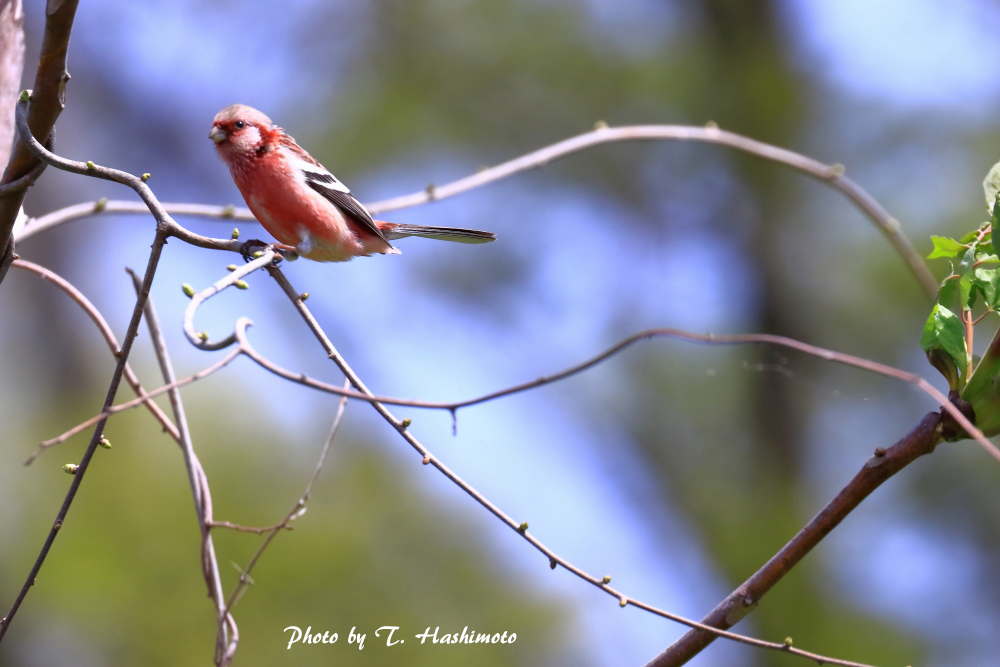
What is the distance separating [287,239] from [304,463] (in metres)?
2.32

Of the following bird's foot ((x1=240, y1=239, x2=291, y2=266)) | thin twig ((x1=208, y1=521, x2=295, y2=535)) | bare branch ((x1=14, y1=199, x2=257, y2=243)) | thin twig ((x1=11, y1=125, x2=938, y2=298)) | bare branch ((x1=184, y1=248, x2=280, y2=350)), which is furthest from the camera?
thin twig ((x1=11, y1=125, x2=938, y2=298))

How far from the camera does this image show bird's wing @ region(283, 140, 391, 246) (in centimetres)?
204

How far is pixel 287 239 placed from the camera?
197 centimetres

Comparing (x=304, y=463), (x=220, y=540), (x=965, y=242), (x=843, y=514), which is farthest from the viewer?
(x=304, y=463)

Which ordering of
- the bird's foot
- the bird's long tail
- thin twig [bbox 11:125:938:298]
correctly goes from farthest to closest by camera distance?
the bird's long tail → thin twig [bbox 11:125:938:298] → the bird's foot

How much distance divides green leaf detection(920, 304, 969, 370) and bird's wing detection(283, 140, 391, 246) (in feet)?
4.63

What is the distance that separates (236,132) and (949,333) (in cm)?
177

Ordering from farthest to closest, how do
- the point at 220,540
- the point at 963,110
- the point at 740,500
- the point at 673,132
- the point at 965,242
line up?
the point at 740,500 → the point at 963,110 → the point at 220,540 → the point at 673,132 → the point at 965,242

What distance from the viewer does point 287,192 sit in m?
1.92

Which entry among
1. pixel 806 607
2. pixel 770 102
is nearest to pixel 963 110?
pixel 770 102

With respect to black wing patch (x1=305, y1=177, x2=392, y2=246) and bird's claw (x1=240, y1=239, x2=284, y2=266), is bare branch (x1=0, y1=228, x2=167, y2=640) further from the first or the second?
black wing patch (x1=305, y1=177, x2=392, y2=246)

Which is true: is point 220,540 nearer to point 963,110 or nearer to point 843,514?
point 843,514

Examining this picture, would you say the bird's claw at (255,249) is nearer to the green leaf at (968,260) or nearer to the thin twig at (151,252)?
the thin twig at (151,252)

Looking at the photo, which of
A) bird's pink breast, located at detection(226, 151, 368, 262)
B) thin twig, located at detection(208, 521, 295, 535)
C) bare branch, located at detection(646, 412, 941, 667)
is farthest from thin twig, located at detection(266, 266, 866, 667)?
bird's pink breast, located at detection(226, 151, 368, 262)
